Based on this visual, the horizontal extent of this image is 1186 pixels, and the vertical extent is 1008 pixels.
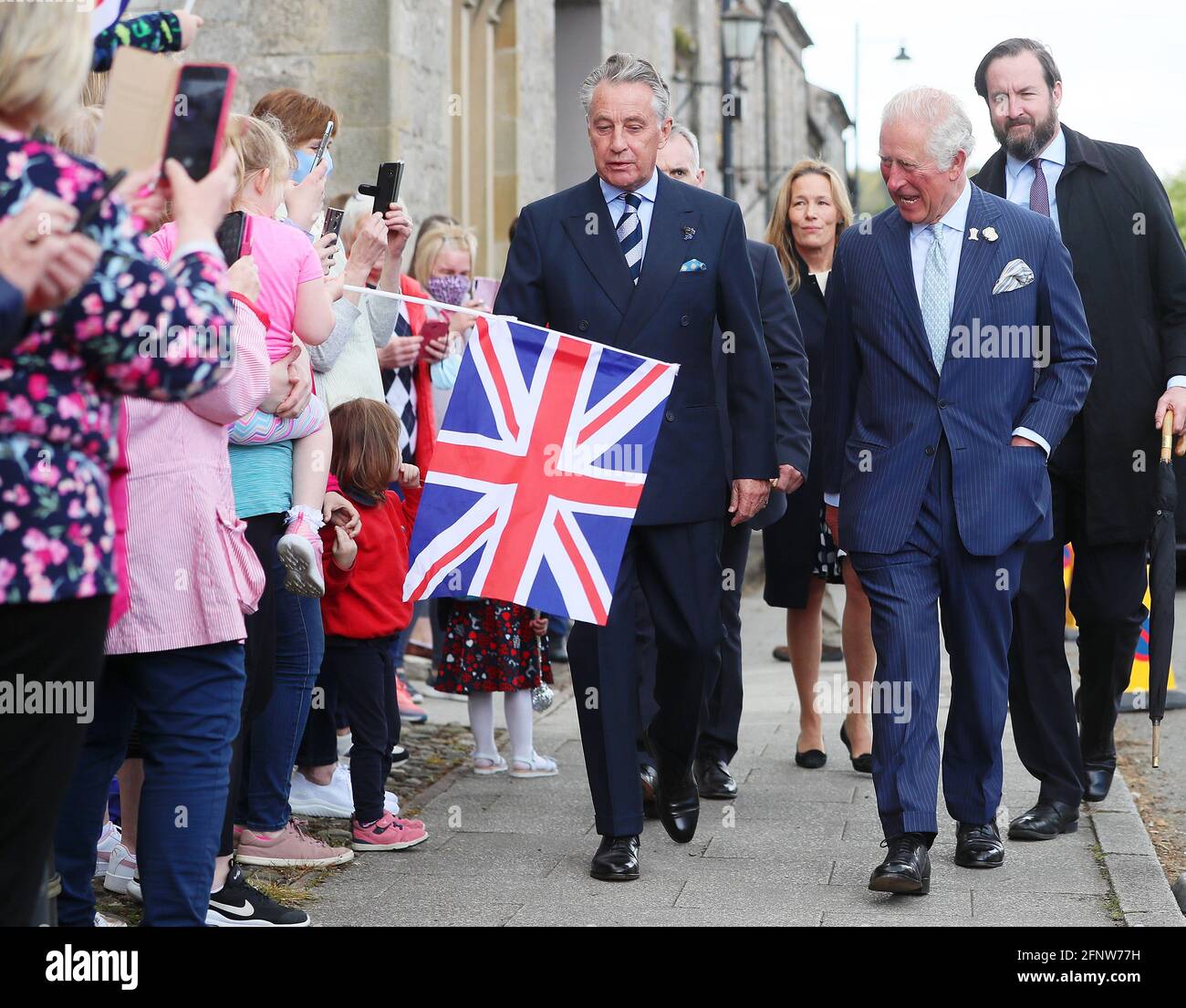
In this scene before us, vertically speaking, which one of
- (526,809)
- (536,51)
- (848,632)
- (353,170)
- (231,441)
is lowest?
(526,809)

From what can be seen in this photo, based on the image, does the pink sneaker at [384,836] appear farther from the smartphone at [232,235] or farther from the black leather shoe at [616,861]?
the smartphone at [232,235]

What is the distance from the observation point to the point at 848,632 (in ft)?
23.1

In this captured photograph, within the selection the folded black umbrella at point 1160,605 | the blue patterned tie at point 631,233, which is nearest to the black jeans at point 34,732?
the blue patterned tie at point 631,233

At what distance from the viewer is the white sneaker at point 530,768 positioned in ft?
22.3

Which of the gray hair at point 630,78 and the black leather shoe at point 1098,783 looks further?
the black leather shoe at point 1098,783

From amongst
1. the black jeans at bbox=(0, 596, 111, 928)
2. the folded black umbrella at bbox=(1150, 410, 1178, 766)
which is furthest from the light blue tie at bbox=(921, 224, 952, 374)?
the black jeans at bbox=(0, 596, 111, 928)

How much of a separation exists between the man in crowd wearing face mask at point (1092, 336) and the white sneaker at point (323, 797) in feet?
7.73

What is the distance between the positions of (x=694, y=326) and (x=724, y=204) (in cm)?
41

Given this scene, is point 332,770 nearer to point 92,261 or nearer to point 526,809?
point 526,809

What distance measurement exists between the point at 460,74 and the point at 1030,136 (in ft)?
25.7

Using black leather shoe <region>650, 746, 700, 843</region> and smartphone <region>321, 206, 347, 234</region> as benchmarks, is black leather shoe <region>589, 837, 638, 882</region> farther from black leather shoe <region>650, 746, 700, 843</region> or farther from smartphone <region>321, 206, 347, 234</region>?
smartphone <region>321, 206, 347, 234</region>

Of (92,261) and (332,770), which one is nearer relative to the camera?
(92,261)

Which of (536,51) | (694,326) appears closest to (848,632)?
(694,326)
